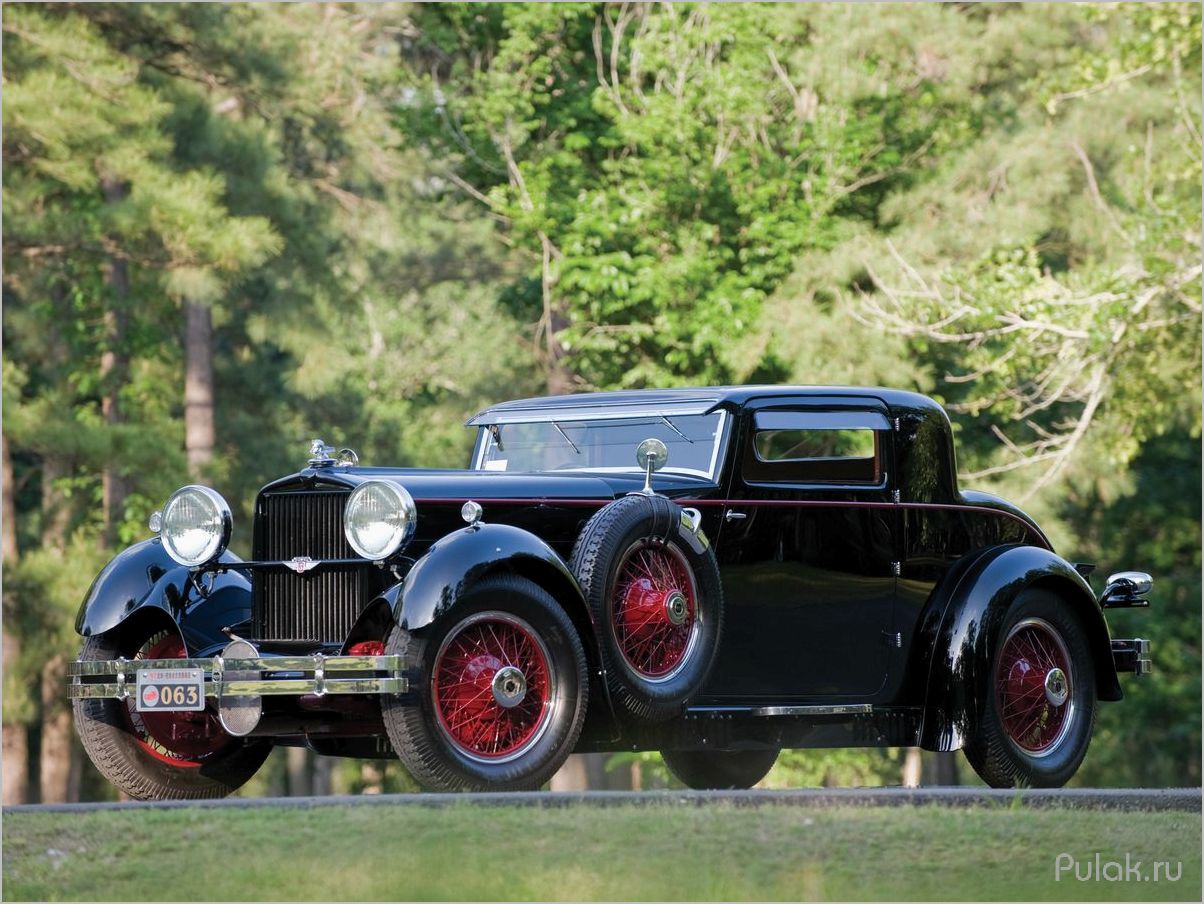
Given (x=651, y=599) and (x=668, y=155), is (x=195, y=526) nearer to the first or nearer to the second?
(x=651, y=599)

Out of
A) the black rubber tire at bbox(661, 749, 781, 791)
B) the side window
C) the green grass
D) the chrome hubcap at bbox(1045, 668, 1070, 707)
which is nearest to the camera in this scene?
the green grass

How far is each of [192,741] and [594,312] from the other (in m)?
12.7

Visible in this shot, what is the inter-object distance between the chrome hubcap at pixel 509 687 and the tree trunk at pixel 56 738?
18.5 meters

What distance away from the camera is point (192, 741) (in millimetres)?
8609

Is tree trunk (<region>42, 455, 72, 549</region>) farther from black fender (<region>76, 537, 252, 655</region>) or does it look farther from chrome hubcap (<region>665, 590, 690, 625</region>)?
chrome hubcap (<region>665, 590, 690, 625</region>)

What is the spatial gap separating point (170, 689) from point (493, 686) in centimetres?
133

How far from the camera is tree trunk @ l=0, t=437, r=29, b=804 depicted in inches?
920

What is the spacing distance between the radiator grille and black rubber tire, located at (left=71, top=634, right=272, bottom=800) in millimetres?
618

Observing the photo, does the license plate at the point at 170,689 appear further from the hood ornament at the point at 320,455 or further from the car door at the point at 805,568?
the car door at the point at 805,568

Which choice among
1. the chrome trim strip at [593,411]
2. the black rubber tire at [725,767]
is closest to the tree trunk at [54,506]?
the black rubber tire at [725,767]

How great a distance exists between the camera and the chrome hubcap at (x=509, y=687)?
7375 millimetres

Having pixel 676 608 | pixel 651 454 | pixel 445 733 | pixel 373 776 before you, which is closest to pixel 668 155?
pixel 651 454

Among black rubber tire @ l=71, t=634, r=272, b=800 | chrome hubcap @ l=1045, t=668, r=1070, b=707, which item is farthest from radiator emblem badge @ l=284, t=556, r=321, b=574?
chrome hubcap @ l=1045, t=668, r=1070, b=707

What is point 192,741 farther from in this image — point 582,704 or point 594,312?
point 594,312
